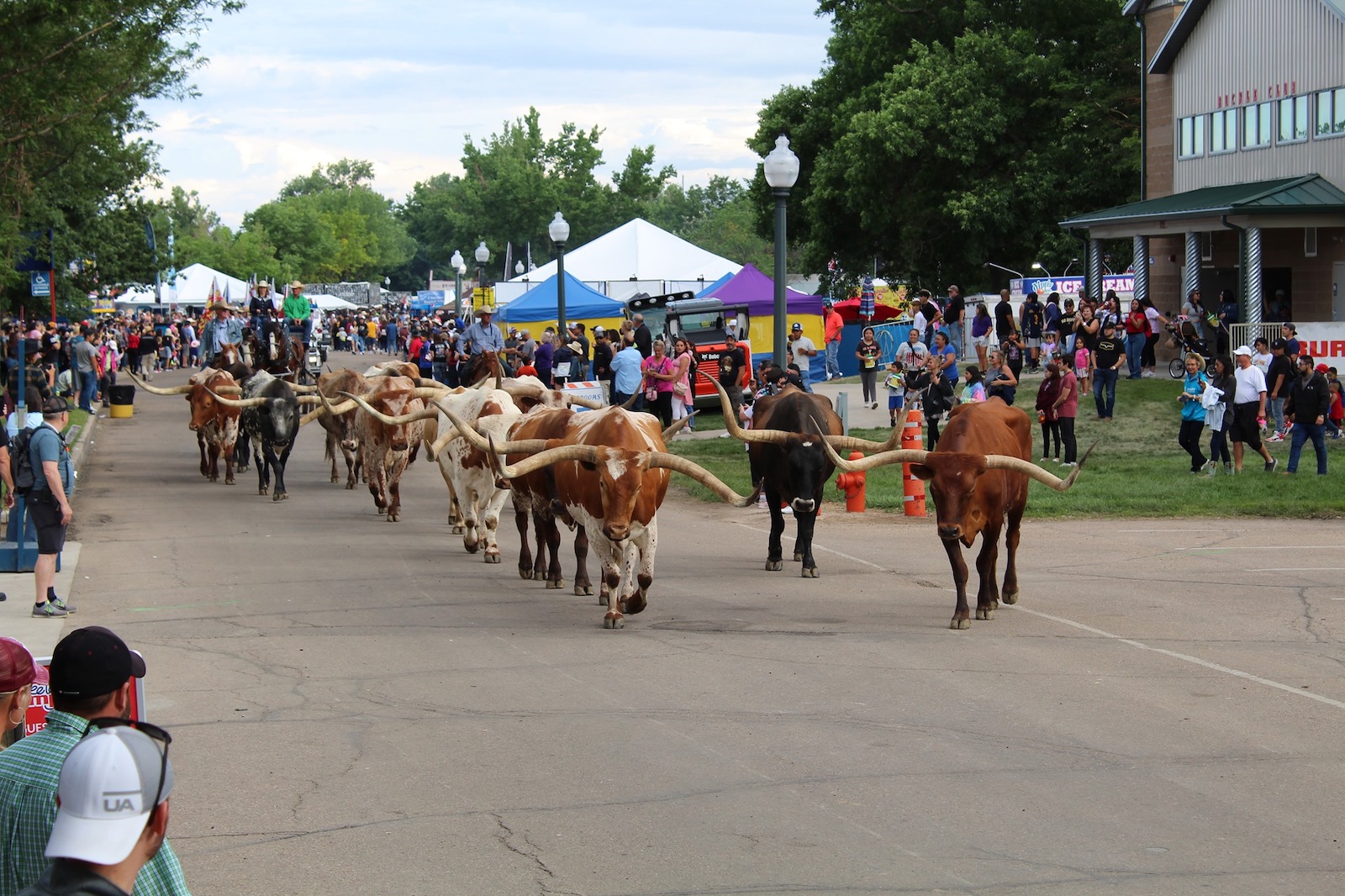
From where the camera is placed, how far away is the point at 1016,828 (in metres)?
6.62

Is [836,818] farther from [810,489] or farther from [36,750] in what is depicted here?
[810,489]

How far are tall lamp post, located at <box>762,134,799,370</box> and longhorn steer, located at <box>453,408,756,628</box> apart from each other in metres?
6.12

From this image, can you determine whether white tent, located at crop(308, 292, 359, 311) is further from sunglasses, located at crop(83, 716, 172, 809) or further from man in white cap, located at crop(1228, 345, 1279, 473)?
sunglasses, located at crop(83, 716, 172, 809)

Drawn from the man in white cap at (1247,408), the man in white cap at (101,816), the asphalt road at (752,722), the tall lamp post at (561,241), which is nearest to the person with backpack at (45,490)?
the asphalt road at (752,722)

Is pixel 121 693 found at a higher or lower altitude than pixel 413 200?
lower

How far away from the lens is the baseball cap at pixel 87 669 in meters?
3.84

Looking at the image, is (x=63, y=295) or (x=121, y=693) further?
(x=63, y=295)

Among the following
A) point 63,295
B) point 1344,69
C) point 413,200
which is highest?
point 413,200

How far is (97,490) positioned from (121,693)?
18.6 meters

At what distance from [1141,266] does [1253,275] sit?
5892 millimetres

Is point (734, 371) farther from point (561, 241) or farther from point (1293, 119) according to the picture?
point (1293, 119)

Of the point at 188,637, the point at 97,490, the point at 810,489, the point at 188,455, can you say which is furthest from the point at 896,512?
the point at 188,455

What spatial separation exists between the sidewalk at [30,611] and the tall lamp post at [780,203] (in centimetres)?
821

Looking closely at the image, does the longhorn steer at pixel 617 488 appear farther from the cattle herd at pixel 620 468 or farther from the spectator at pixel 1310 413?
the spectator at pixel 1310 413
